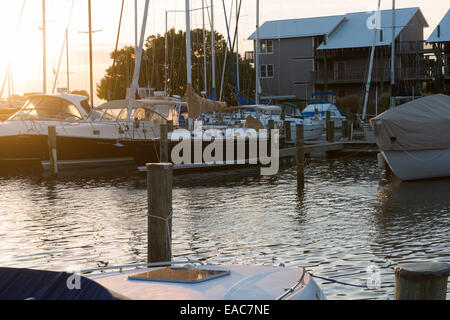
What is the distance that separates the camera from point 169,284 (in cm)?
608

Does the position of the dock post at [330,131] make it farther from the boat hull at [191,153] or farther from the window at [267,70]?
the window at [267,70]

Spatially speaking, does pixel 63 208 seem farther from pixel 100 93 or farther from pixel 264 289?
pixel 100 93

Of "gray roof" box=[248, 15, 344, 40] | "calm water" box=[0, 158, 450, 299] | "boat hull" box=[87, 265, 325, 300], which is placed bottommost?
"calm water" box=[0, 158, 450, 299]

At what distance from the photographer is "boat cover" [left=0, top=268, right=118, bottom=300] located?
515 cm

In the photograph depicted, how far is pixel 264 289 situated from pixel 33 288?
2.11 meters

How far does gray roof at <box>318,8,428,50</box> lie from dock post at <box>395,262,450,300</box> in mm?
52142

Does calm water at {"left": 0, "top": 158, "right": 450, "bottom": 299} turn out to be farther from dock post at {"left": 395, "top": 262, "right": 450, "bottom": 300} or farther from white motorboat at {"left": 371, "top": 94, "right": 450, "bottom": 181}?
dock post at {"left": 395, "top": 262, "right": 450, "bottom": 300}

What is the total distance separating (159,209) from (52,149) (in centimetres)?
1944

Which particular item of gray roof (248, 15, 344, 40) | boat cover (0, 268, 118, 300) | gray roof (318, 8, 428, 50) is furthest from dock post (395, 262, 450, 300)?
gray roof (248, 15, 344, 40)

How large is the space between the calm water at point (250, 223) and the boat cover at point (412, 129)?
53.5 inches

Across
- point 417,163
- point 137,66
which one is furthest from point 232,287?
point 137,66

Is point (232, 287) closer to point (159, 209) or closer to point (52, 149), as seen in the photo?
point (159, 209)

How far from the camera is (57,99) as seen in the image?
30.5 metres
